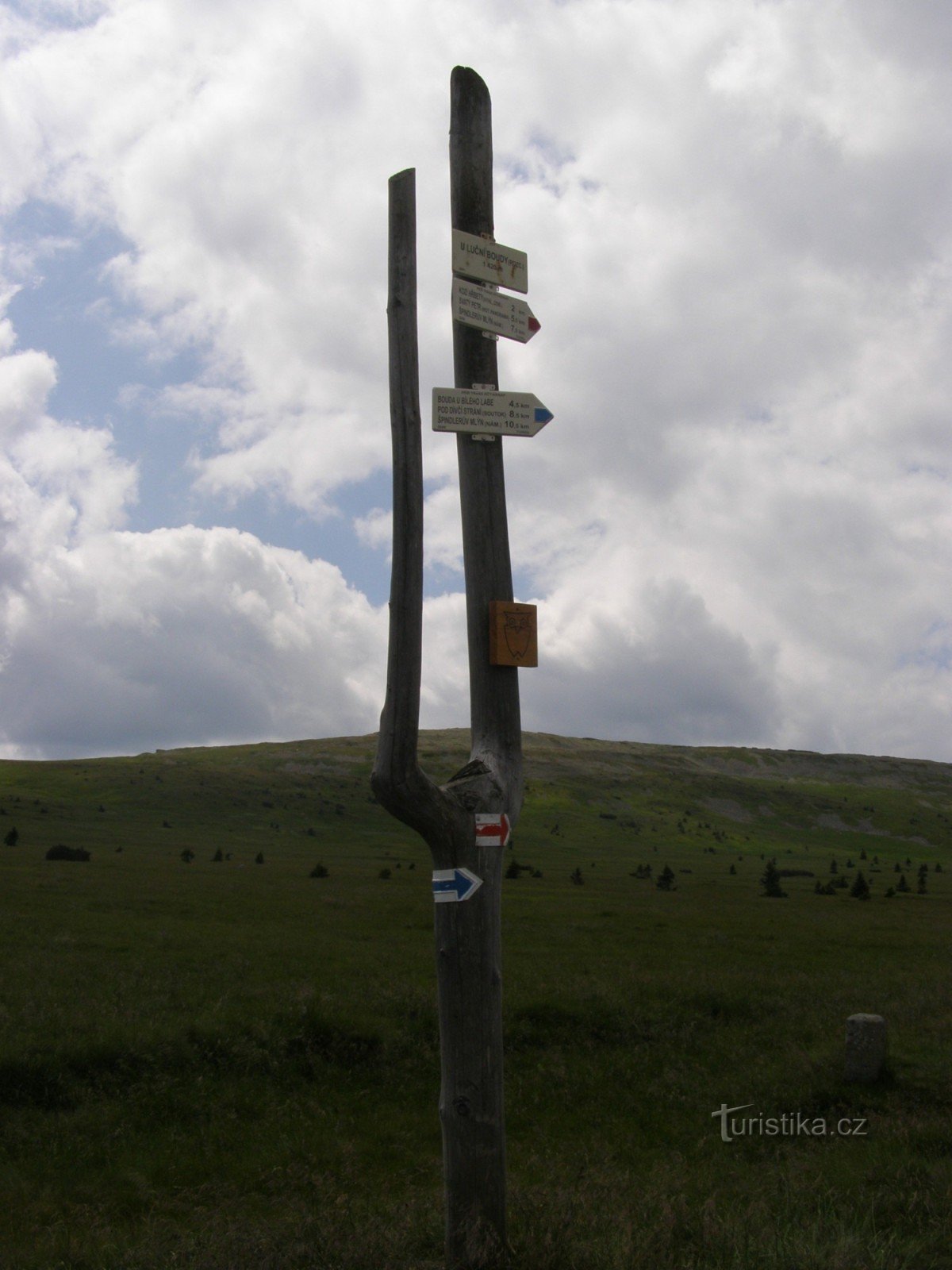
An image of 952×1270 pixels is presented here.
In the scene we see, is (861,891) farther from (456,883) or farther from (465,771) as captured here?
(456,883)

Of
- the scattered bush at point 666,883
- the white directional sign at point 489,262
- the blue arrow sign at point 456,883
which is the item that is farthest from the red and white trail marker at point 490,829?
the scattered bush at point 666,883

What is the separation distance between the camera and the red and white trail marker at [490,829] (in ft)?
21.5

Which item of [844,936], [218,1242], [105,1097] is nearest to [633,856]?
[844,936]

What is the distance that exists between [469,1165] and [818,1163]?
701 cm

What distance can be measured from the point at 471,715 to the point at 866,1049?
11.9m

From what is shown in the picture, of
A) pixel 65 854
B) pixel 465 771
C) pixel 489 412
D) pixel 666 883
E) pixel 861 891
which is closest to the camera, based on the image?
pixel 465 771

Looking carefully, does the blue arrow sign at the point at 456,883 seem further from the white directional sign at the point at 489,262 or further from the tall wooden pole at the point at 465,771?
the white directional sign at the point at 489,262

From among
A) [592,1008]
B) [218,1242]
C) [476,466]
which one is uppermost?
[476,466]

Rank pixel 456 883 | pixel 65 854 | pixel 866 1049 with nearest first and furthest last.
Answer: pixel 456 883 < pixel 866 1049 < pixel 65 854

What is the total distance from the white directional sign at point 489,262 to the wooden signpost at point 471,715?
0.01 metres

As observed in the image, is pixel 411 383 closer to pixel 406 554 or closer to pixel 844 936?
pixel 406 554

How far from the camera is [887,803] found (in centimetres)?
17375

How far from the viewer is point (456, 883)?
6.49 m

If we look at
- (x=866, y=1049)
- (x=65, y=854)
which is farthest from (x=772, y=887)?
(x=866, y=1049)
